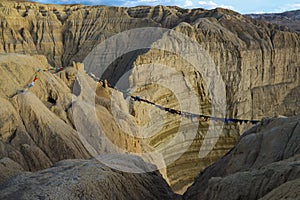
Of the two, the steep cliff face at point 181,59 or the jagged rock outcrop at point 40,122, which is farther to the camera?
the steep cliff face at point 181,59

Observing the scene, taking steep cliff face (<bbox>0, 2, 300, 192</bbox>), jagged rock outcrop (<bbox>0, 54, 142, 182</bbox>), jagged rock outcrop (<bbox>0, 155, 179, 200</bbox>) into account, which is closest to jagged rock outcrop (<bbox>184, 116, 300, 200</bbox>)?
jagged rock outcrop (<bbox>0, 155, 179, 200</bbox>)

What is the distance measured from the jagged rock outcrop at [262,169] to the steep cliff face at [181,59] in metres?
8.66

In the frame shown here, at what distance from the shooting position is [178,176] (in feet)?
84.1

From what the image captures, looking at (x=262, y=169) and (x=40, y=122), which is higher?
(x=262, y=169)

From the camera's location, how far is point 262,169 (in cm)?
879

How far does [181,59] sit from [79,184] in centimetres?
2087

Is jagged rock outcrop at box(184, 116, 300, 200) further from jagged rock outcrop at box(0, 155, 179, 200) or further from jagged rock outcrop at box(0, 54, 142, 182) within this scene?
jagged rock outcrop at box(0, 54, 142, 182)

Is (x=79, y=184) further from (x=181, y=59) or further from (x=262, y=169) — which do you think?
(x=181, y=59)

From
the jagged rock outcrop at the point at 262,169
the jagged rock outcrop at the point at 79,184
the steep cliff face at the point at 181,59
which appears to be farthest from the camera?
the steep cliff face at the point at 181,59

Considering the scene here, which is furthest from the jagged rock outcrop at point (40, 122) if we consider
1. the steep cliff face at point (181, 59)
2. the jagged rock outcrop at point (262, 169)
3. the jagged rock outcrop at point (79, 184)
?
the jagged rock outcrop at point (262, 169)

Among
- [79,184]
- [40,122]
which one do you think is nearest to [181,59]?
[40,122]

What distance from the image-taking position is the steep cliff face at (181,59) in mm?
27234

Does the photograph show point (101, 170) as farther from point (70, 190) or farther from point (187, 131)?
point (187, 131)

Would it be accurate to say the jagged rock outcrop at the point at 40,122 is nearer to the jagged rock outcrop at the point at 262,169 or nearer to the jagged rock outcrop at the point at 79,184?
the jagged rock outcrop at the point at 79,184
